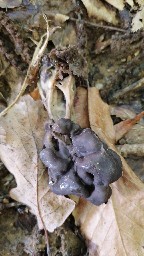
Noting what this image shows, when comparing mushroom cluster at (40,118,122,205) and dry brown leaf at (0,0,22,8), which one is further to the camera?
dry brown leaf at (0,0,22,8)

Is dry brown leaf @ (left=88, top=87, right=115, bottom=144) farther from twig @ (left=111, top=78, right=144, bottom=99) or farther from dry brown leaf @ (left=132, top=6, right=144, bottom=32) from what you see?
dry brown leaf @ (left=132, top=6, right=144, bottom=32)

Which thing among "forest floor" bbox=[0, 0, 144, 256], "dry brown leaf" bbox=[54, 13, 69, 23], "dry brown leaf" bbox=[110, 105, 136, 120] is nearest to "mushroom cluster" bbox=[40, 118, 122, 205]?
"forest floor" bbox=[0, 0, 144, 256]

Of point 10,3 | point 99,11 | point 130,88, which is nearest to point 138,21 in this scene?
point 99,11

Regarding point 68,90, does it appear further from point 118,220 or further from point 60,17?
point 118,220

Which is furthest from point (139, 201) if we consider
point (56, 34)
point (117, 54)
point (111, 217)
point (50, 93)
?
point (56, 34)

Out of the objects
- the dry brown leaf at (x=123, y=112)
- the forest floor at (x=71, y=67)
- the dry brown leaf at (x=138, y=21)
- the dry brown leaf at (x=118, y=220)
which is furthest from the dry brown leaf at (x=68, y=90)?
the dry brown leaf at (x=138, y=21)

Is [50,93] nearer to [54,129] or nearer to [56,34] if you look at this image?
[54,129]
